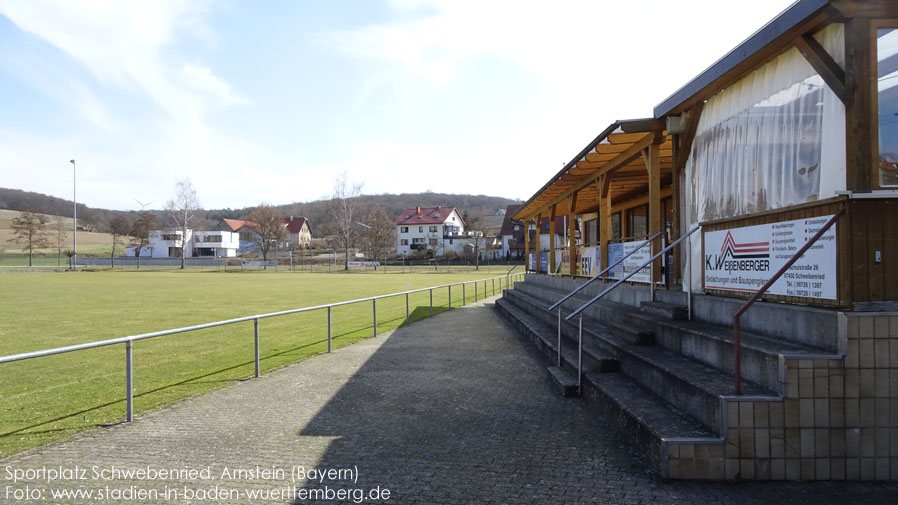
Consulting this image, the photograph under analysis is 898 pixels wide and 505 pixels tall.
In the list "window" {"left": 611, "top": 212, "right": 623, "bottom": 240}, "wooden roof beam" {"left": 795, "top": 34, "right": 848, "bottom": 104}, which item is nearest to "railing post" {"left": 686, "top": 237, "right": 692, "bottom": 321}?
"wooden roof beam" {"left": 795, "top": 34, "right": 848, "bottom": 104}

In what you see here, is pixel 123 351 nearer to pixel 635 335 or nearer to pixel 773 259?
pixel 635 335

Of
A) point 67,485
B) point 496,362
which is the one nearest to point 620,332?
point 496,362

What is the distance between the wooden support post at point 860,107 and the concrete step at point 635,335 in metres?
2.84

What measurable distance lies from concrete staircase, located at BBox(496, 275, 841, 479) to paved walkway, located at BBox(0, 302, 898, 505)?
0.75ft

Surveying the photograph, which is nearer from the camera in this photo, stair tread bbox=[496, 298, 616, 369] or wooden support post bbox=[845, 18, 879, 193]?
wooden support post bbox=[845, 18, 879, 193]

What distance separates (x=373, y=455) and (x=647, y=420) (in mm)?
2435

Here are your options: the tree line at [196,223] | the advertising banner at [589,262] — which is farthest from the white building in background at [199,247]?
the advertising banner at [589,262]

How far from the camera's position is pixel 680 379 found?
4.75m

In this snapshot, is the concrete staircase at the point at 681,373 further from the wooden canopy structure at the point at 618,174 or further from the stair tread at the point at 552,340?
the wooden canopy structure at the point at 618,174

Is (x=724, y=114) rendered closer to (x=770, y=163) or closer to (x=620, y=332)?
(x=770, y=163)

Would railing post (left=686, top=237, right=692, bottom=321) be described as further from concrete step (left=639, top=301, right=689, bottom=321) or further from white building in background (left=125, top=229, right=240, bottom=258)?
white building in background (left=125, top=229, right=240, bottom=258)

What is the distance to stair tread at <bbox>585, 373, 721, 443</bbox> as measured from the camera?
13.7 feet

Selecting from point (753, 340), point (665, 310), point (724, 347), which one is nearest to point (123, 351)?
point (665, 310)

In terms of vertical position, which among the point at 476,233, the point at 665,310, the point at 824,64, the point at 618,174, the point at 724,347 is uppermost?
the point at 476,233
